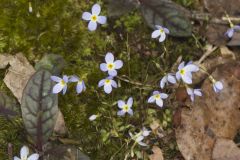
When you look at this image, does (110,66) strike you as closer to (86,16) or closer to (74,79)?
(74,79)

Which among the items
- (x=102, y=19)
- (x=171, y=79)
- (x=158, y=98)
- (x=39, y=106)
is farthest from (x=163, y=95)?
(x=39, y=106)

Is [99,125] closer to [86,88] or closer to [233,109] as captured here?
[86,88]

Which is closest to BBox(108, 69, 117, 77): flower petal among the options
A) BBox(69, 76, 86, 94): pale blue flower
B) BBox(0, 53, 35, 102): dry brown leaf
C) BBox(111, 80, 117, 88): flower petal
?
BBox(111, 80, 117, 88): flower petal

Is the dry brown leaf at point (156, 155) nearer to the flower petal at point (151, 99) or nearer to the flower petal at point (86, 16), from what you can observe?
the flower petal at point (151, 99)

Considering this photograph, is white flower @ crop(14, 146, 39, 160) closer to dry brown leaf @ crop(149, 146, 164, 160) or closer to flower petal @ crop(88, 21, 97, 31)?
dry brown leaf @ crop(149, 146, 164, 160)

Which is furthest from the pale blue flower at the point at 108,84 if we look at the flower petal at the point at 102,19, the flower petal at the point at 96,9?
the flower petal at the point at 96,9

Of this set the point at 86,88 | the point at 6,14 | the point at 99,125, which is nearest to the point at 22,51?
the point at 6,14
